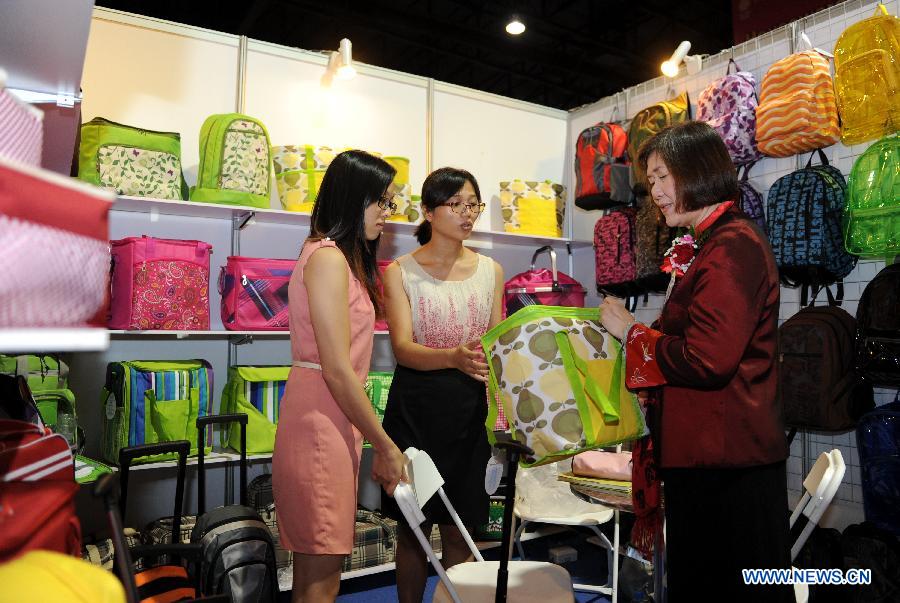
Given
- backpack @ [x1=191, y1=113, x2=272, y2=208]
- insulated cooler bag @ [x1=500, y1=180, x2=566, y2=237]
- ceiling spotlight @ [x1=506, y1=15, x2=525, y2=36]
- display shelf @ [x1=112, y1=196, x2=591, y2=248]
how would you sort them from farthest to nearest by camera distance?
ceiling spotlight @ [x1=506, y1=15, x2=525, y2=36] < insulated cooler bag @ [x1=500, y1=180, x2=566, y2=237] < backpack @ [x1=191, y1=113, x2=272, y2=208] < display shelf @ [x1=112, y1=196, x2=591, y2=248]

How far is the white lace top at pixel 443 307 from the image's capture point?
250 centimetres

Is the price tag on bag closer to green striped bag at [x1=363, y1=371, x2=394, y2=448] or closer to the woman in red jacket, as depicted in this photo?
the woman in red jacket

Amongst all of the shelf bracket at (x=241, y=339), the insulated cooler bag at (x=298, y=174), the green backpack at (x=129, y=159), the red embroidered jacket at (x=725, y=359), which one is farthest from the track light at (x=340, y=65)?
the red embroidered jacket at (x=725, y=359)

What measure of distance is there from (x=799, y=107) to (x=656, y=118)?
0.92 m

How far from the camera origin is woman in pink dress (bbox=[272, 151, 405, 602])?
70.0 inches

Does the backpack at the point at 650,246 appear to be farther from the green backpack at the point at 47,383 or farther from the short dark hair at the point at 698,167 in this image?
the green backpack at the point at 47,383

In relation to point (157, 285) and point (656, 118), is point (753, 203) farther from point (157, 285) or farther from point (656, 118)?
point (157, 285)

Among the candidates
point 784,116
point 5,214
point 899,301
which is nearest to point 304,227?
point 784,116

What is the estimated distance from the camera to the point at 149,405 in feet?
10.2

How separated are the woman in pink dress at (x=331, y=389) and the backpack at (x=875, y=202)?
2.15 metres

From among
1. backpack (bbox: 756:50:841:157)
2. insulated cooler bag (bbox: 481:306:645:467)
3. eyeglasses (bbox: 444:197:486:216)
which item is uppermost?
backpack (bbox: 756:50:841:157)

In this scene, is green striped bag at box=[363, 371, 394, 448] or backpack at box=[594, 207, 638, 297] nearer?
green striped bag at box=[363, 371, 394, 448]

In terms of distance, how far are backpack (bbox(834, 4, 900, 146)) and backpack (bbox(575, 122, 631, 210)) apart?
4.13ft

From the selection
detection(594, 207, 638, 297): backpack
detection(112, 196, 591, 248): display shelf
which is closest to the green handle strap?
detection(112, 196, 591, 248): display shelf
